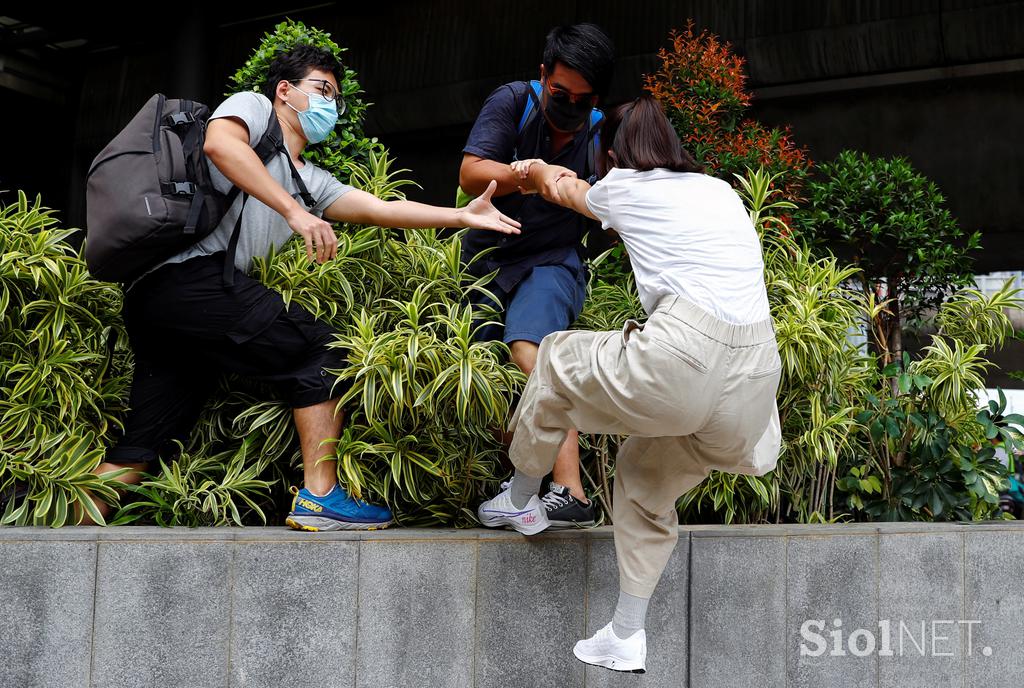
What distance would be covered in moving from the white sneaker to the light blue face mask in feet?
6.34

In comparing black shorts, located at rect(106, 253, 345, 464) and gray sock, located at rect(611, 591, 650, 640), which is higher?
black shorts, located at rect(106, 253, 345, 464)

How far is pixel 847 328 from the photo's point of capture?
148 inches

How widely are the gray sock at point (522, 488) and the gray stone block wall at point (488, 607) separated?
0.15 m

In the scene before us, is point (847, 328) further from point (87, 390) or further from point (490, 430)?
point (87, 390)

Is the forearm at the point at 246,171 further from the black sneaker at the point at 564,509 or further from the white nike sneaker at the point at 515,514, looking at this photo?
the black sneaker at the point at 564,509

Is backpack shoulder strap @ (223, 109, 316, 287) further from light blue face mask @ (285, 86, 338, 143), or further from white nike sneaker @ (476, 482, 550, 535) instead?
white nike sneaker @ (476, 482, 550, 535)

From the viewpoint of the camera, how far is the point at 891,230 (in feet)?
15.7

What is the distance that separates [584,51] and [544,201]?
0.58 meters

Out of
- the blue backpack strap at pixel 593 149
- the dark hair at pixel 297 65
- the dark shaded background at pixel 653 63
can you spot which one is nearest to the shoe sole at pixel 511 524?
the blue backpack strap at pixel 593 149

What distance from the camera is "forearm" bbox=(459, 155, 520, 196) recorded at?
10.5 feet

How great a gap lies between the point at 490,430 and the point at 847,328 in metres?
1.59

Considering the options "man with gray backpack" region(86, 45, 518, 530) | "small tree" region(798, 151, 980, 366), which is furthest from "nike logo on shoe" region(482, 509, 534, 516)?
"small tree" region(798, 151, 980, 366)

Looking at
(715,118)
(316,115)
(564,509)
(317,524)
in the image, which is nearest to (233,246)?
(316,115)

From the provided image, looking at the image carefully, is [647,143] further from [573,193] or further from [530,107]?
[530,107]
